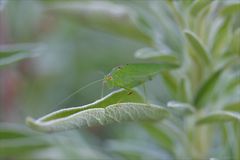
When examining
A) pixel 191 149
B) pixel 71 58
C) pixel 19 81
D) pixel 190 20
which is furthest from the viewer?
pixel 71 58

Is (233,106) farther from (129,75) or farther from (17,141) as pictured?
(17,141)

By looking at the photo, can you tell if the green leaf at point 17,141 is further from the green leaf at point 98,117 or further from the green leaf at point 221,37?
the green leaf at point 221,37

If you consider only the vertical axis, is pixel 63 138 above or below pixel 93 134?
below

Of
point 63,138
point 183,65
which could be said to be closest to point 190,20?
point 183,65

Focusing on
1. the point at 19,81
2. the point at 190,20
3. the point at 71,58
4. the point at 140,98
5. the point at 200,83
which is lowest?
the point at 140,98

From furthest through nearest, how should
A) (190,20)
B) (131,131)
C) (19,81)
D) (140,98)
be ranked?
1. (19,81)
2. (131,131)
3. (190,20)
4. (140,98)

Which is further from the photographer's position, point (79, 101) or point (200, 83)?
point (79, 101)

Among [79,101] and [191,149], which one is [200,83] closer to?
[191,149]

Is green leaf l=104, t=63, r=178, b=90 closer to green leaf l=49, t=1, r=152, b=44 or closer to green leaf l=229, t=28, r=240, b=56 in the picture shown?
green leaf l=229, t=28, r=240, b=56
